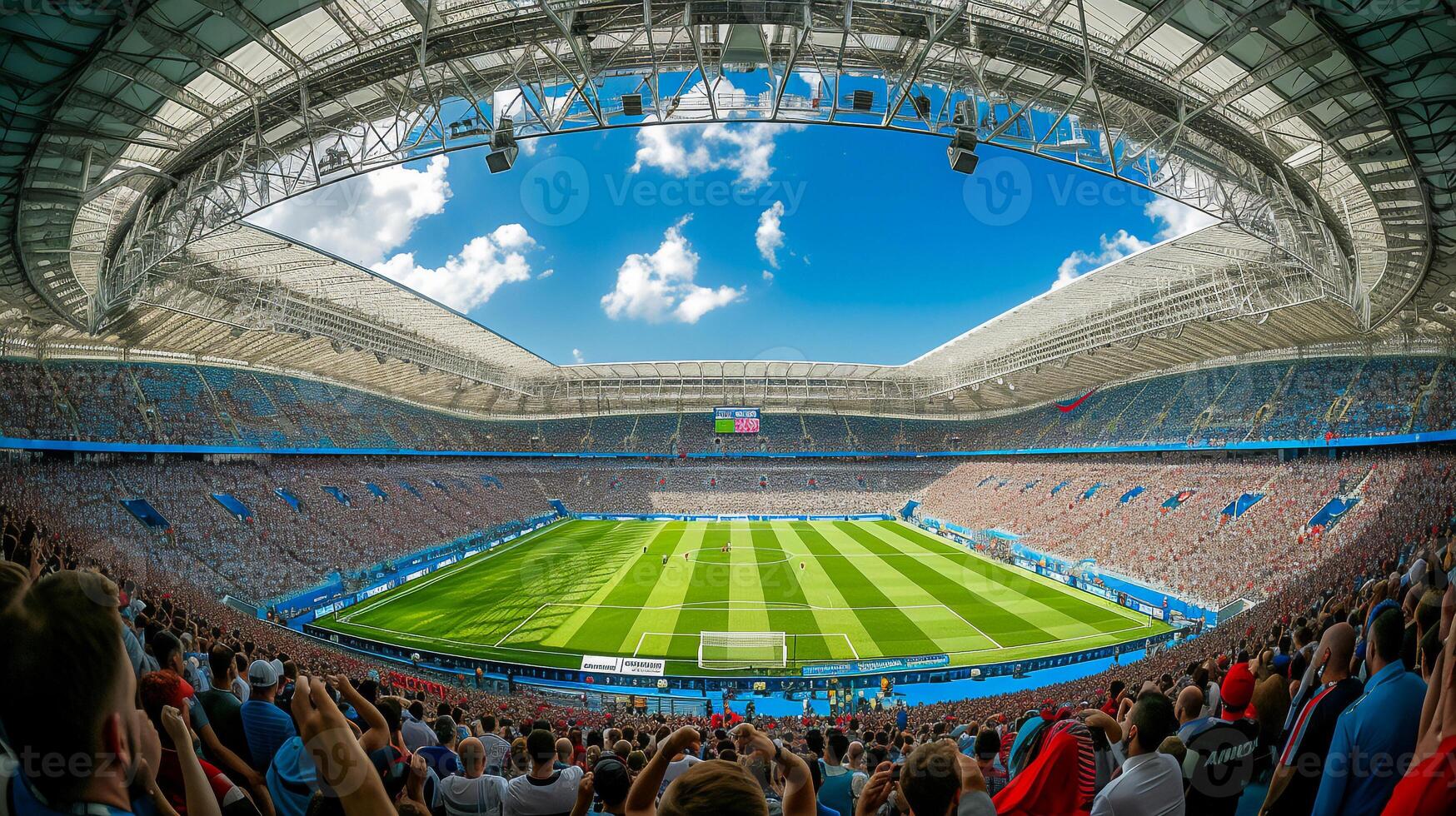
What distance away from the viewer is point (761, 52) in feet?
44.2

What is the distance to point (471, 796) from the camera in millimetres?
4234

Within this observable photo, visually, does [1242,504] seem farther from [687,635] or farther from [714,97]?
[714,97]

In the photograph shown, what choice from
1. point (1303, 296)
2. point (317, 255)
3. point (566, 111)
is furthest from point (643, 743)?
point (1303, 296)

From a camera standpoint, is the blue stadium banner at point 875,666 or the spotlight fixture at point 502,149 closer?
the spotlight fixture at point 502,149

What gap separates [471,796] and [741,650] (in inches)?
781

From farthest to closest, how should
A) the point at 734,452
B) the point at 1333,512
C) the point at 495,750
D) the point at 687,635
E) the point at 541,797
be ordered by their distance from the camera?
the point at 734,452 → the point at 1333,512 → the point at 687,635 → the point at 495,750 → the point at 541,797

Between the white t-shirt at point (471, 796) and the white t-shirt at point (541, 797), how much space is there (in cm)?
47

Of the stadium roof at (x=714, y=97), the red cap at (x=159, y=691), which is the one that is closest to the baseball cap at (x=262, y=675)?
the red cap at (x=159, y=691)

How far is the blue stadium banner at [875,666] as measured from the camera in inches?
816

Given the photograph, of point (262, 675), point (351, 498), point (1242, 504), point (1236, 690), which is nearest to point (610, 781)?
point (262, 675)

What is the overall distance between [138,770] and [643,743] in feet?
30.1

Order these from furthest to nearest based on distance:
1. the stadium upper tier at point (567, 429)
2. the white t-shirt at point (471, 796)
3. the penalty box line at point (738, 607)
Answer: the penalty box line at point (738, 607) < the stadium upper tier at point (567, 429) < the white t-shirt at point (471, 796)

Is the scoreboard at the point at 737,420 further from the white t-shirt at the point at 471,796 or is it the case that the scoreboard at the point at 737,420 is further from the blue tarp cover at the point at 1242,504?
the white t-shirt at the point at 471,796

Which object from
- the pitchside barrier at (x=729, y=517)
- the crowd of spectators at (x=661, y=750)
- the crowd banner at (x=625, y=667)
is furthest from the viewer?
the pitchside barrier at (x=729, y=517)
